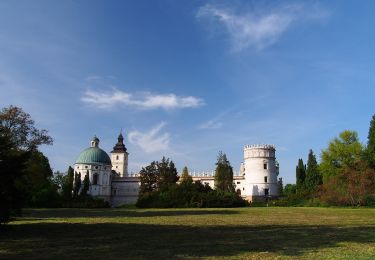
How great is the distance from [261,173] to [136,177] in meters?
28.7

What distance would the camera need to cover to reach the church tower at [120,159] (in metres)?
107

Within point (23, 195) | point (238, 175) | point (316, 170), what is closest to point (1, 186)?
point (23, 195)

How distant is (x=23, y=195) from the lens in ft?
53.9

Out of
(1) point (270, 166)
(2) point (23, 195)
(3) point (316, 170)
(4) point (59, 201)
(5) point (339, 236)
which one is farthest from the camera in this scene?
(1) point (270, 166)

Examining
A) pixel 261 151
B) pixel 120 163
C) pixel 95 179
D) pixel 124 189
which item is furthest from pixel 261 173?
pixel 120 163

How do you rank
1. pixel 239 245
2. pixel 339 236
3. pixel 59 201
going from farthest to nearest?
pixel 59 201 → pixel 339 236 → pixel 239 245

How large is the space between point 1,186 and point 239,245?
8.88 metres

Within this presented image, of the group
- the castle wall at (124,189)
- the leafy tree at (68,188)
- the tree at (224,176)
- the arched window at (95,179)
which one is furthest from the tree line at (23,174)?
the tree at (224,176)

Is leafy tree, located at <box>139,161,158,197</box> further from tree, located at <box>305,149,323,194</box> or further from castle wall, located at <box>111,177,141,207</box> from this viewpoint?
tree, located at <box>305,149,323,194</box>

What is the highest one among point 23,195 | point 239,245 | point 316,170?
point 316,170

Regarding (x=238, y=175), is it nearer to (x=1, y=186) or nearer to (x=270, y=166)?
(x=270, y=166)

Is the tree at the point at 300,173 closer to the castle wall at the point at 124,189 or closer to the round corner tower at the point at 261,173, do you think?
the round corner tower at the point at 261,173

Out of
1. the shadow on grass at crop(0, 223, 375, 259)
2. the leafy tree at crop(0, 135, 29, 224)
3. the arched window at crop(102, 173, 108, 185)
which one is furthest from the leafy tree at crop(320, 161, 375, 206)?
the arched window at crop(102, 173, 108, 185)

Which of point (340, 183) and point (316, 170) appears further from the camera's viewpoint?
point (316, 170)
